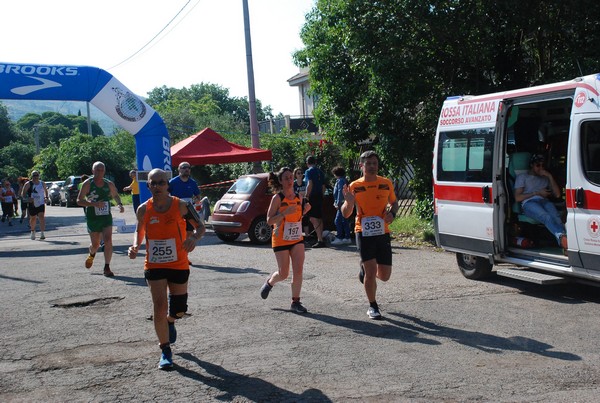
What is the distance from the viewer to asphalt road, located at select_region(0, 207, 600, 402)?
Result: 5.58 metres

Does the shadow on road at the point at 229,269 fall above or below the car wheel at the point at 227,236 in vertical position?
below

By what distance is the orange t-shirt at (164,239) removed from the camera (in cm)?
632

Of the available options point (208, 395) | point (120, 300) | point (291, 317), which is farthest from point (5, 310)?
point (208, 395)

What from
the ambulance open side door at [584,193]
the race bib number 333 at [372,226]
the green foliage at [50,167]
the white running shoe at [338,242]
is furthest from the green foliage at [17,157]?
the ambulance open side door at [584,193]

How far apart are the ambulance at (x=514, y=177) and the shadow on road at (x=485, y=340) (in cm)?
173

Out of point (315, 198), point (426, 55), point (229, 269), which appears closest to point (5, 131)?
point (315, 198)

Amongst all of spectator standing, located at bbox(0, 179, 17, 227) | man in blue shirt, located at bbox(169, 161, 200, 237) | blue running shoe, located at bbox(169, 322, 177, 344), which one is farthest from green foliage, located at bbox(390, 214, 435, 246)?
spectator standing, located at bbox(0, 179, 17, 227)

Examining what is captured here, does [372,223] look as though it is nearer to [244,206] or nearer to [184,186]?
[184,186]

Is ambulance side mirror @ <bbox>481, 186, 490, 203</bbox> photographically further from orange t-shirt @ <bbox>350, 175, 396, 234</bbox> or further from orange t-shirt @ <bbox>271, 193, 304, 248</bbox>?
orange t-shirt @ <bbox>271, 193, 304, 248</bbox>

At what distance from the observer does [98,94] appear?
54.1 feet

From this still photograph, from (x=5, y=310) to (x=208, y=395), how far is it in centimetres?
457

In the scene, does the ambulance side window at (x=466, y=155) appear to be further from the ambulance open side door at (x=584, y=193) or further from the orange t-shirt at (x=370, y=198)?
the orange t-shirt at (x=370, y=198)

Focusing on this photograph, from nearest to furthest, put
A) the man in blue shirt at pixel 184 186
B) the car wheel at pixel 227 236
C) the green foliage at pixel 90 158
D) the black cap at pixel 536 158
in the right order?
the black cap at pixel 536 158 < the man in blue shirt at pixel 184 186 < the car wheel at pixel 227 236 < the green foliage at pixel 90 158

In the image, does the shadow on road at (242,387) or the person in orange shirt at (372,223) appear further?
the person in orange shirt at (372,223)
